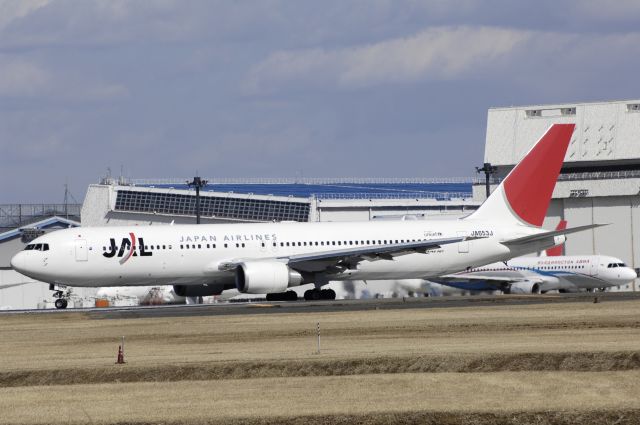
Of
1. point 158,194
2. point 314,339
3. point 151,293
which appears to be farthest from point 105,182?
point 314,339

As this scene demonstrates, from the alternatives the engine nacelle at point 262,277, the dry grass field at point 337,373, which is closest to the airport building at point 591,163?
the engine nacelle at point 262,277

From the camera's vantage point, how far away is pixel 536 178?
6288 centimetres

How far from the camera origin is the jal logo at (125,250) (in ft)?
187

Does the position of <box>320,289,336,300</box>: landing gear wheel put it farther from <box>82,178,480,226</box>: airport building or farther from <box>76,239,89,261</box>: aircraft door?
<box>82,178,480,226</box>: airport building

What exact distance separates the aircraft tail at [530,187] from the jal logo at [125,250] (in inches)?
698

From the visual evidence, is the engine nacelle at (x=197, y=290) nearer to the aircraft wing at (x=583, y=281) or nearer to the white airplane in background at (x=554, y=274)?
the white airplane in background at (x=554, y=274)

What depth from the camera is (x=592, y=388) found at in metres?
22.7

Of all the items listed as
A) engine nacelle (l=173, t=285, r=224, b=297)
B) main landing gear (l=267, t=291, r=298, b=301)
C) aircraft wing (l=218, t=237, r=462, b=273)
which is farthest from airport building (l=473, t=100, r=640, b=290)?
engine nacelle (l=173, t=285, r=224, b=297)

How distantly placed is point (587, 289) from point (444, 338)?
45.5m

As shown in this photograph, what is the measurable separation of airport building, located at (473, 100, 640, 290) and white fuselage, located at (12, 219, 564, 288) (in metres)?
25.9

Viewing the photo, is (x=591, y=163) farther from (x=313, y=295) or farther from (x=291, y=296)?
(x=313, y=295)

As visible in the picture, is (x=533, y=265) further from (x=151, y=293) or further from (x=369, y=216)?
(x=369, y=216)

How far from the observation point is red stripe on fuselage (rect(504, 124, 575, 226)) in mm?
62781

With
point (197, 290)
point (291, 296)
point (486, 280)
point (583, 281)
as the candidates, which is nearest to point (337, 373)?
point (291, 296)
